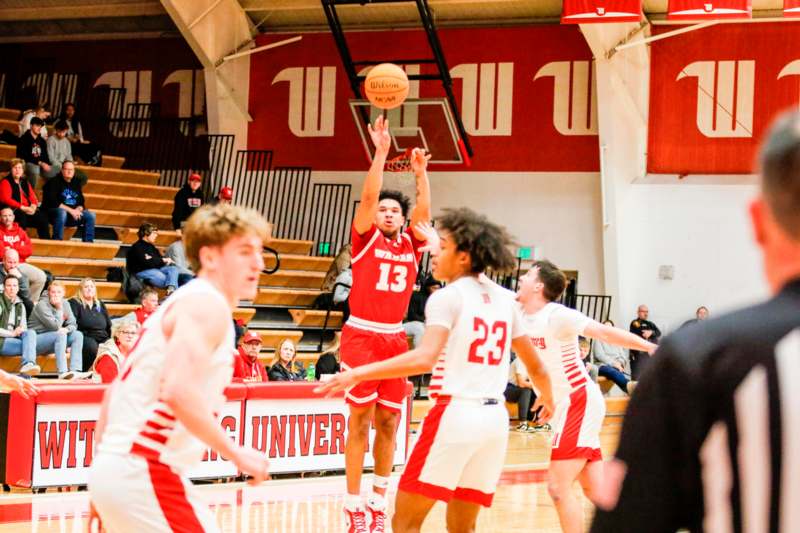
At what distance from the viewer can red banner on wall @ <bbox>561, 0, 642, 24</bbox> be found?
1551cm

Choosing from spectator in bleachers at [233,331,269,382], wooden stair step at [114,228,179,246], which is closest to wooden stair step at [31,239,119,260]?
wooden stair step at [114,228,179,246]

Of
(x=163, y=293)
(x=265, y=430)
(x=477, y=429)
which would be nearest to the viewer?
(x=477, y=429)

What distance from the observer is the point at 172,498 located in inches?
145

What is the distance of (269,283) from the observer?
18.9 metres

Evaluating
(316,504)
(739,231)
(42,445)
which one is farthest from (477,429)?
(739,231)

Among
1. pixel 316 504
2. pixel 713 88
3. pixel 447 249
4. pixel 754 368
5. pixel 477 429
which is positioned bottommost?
pixel 316 504

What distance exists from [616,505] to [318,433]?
31.8ft

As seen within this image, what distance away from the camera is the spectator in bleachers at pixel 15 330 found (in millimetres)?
12727

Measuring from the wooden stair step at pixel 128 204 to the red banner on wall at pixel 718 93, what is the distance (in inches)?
328

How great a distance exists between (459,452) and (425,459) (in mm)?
156

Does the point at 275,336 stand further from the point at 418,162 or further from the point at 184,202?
the point at 418,162

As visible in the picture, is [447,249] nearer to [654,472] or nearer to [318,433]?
[654,472]

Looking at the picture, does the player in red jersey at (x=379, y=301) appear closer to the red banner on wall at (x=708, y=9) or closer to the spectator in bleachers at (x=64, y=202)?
the red banner on wall at (x=708, y=9)

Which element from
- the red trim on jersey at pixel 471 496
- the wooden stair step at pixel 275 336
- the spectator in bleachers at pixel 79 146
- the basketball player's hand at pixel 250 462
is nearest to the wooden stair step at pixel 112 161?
the spectator in bleachers at pixel 79 146
